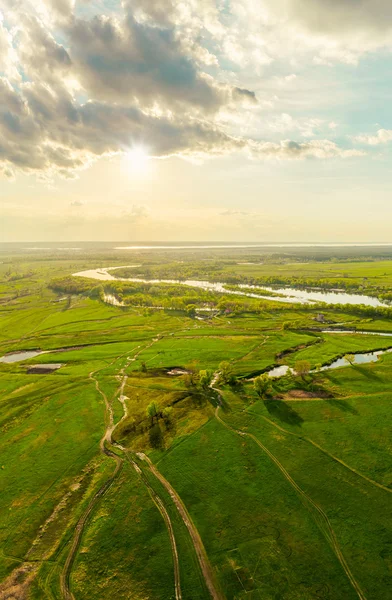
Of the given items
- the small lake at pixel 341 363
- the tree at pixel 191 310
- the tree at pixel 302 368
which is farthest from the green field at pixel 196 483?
the tree at pixel 191 310

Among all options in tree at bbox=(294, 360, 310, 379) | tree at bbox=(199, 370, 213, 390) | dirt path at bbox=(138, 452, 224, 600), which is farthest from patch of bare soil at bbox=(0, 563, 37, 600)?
tree at bbox=(294, 360, 310, 379)

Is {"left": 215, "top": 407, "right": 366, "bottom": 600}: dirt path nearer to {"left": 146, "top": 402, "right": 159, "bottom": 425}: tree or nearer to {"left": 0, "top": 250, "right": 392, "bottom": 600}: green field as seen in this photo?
{"left": 0, "top": 250, "right": 392, "bottom": 600}: green field

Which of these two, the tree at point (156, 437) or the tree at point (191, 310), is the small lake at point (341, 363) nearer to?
the tree at point (156, 437)

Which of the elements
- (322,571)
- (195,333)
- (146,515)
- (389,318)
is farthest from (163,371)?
(389,318)

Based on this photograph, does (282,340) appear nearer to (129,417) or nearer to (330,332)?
(330,332)

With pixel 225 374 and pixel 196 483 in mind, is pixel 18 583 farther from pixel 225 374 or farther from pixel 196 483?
pixel 225 374

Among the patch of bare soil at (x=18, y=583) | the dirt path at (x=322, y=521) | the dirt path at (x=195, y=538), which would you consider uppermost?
the dirt path at (x=322, y=521)

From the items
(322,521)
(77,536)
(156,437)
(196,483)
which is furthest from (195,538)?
(156,437)

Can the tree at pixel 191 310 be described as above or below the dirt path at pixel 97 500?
above
